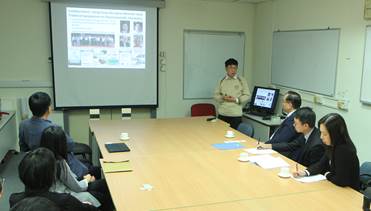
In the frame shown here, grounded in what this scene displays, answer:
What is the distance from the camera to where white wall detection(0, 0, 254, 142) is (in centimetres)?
529

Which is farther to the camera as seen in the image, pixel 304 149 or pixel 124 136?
pixel 124 136

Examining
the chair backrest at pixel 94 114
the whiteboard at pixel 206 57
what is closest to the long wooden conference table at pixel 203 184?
the chair backrest at pixel 94 114

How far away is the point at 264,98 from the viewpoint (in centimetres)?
587

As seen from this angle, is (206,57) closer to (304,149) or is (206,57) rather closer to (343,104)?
(343,104)

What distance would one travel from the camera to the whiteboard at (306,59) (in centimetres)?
460

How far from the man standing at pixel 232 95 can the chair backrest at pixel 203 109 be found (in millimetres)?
621

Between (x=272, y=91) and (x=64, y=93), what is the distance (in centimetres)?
329

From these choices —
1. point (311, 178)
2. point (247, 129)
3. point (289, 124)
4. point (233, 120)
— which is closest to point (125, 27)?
point (233, 120)

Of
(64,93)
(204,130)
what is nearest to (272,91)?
(204,130)

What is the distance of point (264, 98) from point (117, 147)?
317 centimetres

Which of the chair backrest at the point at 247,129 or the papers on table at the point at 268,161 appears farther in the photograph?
the chair backrest at the point at 247,129

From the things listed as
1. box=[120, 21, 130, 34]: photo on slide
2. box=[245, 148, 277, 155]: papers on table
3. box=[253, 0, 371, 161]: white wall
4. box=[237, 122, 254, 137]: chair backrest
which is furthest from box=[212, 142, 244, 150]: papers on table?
box=[120, 21, 130, 34]: photo on slide

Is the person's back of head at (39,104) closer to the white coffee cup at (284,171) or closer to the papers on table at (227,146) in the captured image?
the papers on table at (227,146)

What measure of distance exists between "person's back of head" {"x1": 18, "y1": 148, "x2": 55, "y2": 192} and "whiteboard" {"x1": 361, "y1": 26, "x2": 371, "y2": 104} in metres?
3.49
